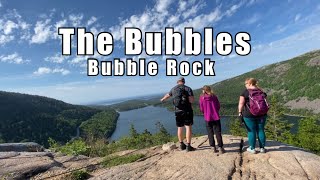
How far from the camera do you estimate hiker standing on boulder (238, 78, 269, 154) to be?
1060 cm

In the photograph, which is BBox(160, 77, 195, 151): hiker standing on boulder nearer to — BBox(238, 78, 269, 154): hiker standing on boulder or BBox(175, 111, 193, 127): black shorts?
BBox(175, 111, 193, 127): black shorts

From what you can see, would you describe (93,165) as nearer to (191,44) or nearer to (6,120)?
(191,44)

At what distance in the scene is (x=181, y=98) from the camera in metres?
11.5

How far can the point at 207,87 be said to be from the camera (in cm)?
1125

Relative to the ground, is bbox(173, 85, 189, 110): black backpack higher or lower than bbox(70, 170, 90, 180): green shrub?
higher

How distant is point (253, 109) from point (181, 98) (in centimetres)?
267

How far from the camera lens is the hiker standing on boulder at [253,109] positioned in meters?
10.6

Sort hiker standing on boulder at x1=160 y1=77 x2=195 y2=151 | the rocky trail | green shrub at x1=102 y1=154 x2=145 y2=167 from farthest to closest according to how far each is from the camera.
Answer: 1. green shrub at x1=102 y1=154 x2=145 y2=167
2. hiker standing on boulder at x1=160 y1=77 x2=195 y2=151
3. the rocky trail

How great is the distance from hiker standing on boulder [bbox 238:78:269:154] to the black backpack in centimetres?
203

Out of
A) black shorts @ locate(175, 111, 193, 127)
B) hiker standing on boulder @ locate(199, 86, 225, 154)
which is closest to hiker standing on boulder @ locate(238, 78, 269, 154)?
hiker standing on boulder @ locate(199, 86, 225, 154)

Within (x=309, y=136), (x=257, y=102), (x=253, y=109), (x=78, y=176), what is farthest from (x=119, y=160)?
(x=309, y=136)

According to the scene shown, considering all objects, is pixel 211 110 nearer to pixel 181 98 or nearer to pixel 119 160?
pixel 181 98

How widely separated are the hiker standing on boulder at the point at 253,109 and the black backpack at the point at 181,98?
203 centimetres

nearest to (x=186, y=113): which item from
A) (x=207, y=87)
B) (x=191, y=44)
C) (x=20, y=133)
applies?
(x=207, y=87)
